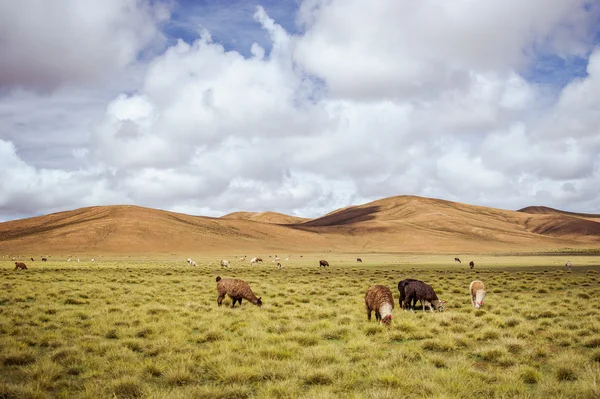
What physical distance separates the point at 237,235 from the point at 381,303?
5206 inches

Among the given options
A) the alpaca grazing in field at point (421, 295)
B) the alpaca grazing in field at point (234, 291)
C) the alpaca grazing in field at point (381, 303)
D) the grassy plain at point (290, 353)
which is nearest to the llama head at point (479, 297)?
the grassy plain at point (290, 353)

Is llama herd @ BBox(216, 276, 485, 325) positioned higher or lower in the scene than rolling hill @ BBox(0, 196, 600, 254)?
lower

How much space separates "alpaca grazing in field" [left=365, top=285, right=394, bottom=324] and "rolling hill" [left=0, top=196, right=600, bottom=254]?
350 feet

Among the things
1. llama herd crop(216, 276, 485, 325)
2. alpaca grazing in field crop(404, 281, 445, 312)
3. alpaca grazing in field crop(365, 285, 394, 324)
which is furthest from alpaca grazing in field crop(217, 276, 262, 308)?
alpaca grazing in field crop(404, 281, 445, 312)

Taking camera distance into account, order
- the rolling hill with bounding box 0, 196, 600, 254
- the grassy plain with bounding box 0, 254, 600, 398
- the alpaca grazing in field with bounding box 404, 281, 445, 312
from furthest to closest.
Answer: the rolling hill with bounding box 0, 196, 600, 254 → the alpaca grazing in field with bounding box 404, 281, 445, 312 → the grassy plain with bounding box 0, 254, 600, 398

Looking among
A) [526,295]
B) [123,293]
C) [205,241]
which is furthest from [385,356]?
[205,241]

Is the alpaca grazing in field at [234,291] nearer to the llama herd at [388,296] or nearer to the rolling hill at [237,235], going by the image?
the llama herd at [388,296]

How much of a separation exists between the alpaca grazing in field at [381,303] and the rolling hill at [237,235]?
350 ft

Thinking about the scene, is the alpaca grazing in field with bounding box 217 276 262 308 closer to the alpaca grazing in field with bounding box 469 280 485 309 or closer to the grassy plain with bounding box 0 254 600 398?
the grassy plain with bounding box 0 254 600 398

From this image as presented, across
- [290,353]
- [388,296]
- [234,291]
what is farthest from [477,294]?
[290,353]

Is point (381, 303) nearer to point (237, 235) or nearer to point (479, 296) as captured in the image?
point (479, 296)

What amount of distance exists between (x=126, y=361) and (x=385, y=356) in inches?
232

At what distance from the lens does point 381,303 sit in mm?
13547

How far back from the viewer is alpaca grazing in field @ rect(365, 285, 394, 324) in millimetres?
13336
